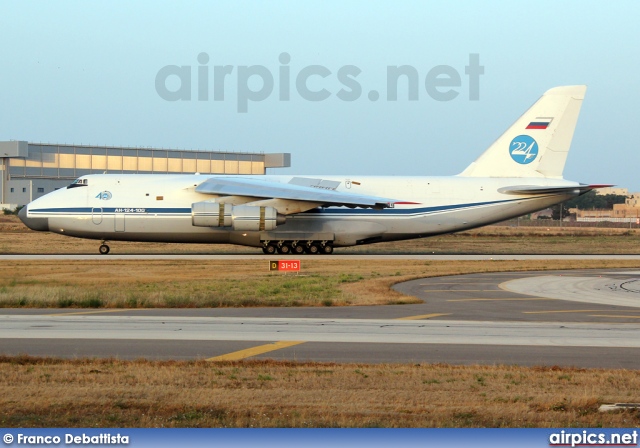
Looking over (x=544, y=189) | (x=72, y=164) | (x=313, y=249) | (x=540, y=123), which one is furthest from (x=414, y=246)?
(x=72, y=164)

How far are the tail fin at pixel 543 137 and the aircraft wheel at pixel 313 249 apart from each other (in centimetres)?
1019

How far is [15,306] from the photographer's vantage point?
72.6ft

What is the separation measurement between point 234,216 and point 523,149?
610 inches

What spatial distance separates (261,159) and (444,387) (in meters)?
85.8

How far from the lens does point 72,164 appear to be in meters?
88.1

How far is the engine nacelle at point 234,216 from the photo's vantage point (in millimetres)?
41375

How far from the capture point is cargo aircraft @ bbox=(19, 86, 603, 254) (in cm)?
4228

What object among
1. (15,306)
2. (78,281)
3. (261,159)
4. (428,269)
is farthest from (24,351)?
(261,159)

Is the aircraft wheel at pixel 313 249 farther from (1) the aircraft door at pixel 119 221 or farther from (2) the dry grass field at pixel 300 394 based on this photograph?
(2) the dry grass field at pixel 300 394

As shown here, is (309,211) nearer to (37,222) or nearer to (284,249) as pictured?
(284,249)

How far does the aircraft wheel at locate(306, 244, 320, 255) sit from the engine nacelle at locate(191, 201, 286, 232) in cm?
334

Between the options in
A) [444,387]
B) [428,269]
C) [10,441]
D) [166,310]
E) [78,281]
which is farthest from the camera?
[428,269]

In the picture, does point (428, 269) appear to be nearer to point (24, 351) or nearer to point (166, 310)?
point (166, 310)

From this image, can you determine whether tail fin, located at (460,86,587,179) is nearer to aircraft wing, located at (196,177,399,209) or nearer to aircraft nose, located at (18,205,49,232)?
aircraft wing, located at (196,177,399,209)
